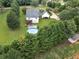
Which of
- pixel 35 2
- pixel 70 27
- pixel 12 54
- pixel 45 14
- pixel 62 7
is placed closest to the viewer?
pixel 12 54

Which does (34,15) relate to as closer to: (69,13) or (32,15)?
(32,15)

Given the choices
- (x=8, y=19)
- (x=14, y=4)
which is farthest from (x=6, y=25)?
(x=14, y=4)

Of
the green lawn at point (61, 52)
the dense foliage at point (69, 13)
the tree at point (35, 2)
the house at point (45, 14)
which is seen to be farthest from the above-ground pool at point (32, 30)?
Result: the tree at point (35, 2)

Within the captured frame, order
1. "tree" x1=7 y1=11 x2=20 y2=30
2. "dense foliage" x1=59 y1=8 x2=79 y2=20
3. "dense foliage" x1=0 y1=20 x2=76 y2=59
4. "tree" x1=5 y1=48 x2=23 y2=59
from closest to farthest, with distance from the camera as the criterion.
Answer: "tree" x1=5 y1=48 x2=23 y2=59, "dense foliage" x1=0 y1=20 x2=76 y2=59, "tree" x1=7 y1=11 x2=20 y2=30, "dense foliage" x1=59 y1=8 x2=79 y2=20

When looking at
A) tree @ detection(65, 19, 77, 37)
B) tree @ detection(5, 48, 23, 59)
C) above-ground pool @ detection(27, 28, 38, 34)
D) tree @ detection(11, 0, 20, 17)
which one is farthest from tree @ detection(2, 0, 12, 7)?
tree @ detection(5, 48, 23, 59)

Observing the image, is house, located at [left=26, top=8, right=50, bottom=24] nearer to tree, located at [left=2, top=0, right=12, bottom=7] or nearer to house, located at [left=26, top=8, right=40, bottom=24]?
house, located at [left=26, top=8, right=40, bottom=24]

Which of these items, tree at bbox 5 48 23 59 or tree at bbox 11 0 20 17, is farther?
tree at bbox 11 0 20 17

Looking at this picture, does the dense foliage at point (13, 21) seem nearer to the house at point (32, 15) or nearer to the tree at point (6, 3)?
the house at point (32, 15)

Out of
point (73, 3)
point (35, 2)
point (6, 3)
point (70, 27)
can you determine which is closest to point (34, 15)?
point (35, 2)
